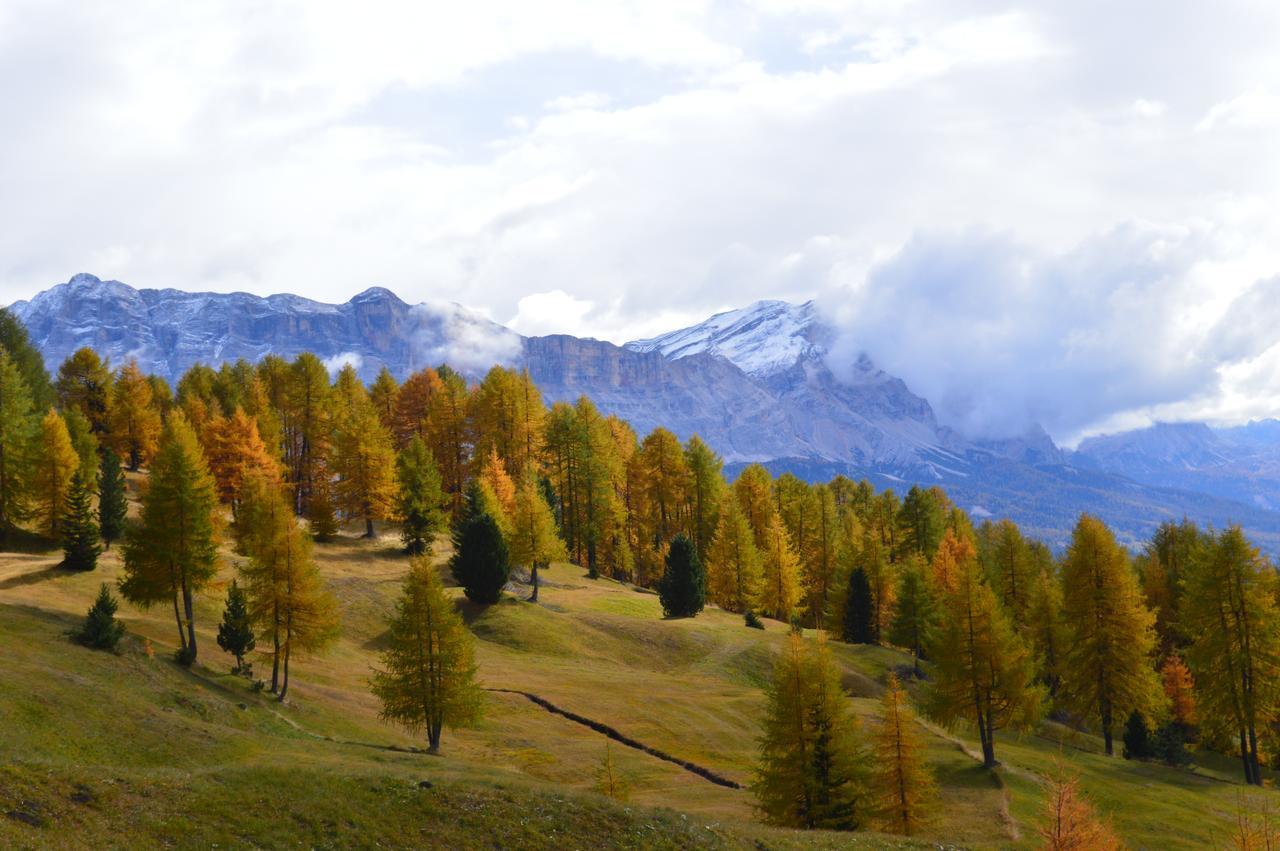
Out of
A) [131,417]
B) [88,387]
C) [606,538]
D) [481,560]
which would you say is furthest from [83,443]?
[606,538]

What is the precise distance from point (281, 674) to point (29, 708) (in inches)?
753

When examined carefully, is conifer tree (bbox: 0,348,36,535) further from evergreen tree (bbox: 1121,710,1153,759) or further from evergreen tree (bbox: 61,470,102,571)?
evergreen tree (bbox: 1121,710,1153,759)

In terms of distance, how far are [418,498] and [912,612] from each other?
44.2 metres

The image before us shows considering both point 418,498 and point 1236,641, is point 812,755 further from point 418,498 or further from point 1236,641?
point 418,498

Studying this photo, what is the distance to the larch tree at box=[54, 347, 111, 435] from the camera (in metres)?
96.5

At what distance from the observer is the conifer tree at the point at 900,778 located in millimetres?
38844

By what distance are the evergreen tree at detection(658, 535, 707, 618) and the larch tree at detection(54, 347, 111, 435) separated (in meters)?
64.0

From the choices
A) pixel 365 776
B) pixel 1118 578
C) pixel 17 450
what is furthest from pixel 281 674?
pixel 1118 578

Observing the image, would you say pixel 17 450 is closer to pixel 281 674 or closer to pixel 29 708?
pixel 281 674

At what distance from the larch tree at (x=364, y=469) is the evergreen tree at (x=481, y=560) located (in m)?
13.5

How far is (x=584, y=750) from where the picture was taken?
47.7m

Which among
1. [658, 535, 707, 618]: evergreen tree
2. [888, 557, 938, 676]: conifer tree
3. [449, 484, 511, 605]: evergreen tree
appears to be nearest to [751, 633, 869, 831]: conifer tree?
[449, 484, 511, 605]: evergreen tree

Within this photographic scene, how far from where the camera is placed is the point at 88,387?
96.8 meters

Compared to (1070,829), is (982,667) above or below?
above
